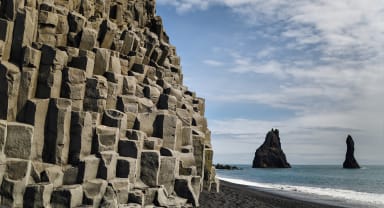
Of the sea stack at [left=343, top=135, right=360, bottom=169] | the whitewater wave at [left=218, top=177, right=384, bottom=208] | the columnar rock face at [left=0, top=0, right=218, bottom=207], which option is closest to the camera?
the columnar rock face at [left=0, top=0, right=218, bottom=207]

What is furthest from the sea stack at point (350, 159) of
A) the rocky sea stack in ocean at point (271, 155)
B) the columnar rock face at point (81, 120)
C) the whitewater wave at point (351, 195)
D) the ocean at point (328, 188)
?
the columnar rock face at point (81, 120)

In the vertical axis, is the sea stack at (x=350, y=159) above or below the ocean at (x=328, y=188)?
above

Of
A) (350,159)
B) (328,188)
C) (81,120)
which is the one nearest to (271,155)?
(350,159)

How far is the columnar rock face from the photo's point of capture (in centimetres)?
1148

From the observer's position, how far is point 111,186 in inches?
484

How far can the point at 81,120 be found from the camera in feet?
41.0

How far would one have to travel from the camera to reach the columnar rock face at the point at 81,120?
11.5 metres

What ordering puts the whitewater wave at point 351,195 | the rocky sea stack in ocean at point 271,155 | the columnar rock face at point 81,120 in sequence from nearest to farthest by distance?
1. the columnar rock face at point 81,120
2. the whitewater wave at point 351,195
3. the rocky sea stack in ocean at point 271,155

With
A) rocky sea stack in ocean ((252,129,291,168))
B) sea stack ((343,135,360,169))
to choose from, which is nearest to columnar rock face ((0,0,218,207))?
rocky sea stack in ocean ((252,129,291,168))

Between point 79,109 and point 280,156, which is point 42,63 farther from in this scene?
point 280,156

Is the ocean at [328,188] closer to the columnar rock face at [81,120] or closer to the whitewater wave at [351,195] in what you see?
the whitewater wave at [351,195]

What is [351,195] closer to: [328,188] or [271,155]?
[328,188]

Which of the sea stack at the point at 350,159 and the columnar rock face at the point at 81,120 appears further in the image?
the sea stack at the point at 350,159

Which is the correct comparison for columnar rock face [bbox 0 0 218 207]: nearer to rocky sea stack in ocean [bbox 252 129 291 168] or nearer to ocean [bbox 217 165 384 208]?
ocean [bbox 217 165 384 208]
